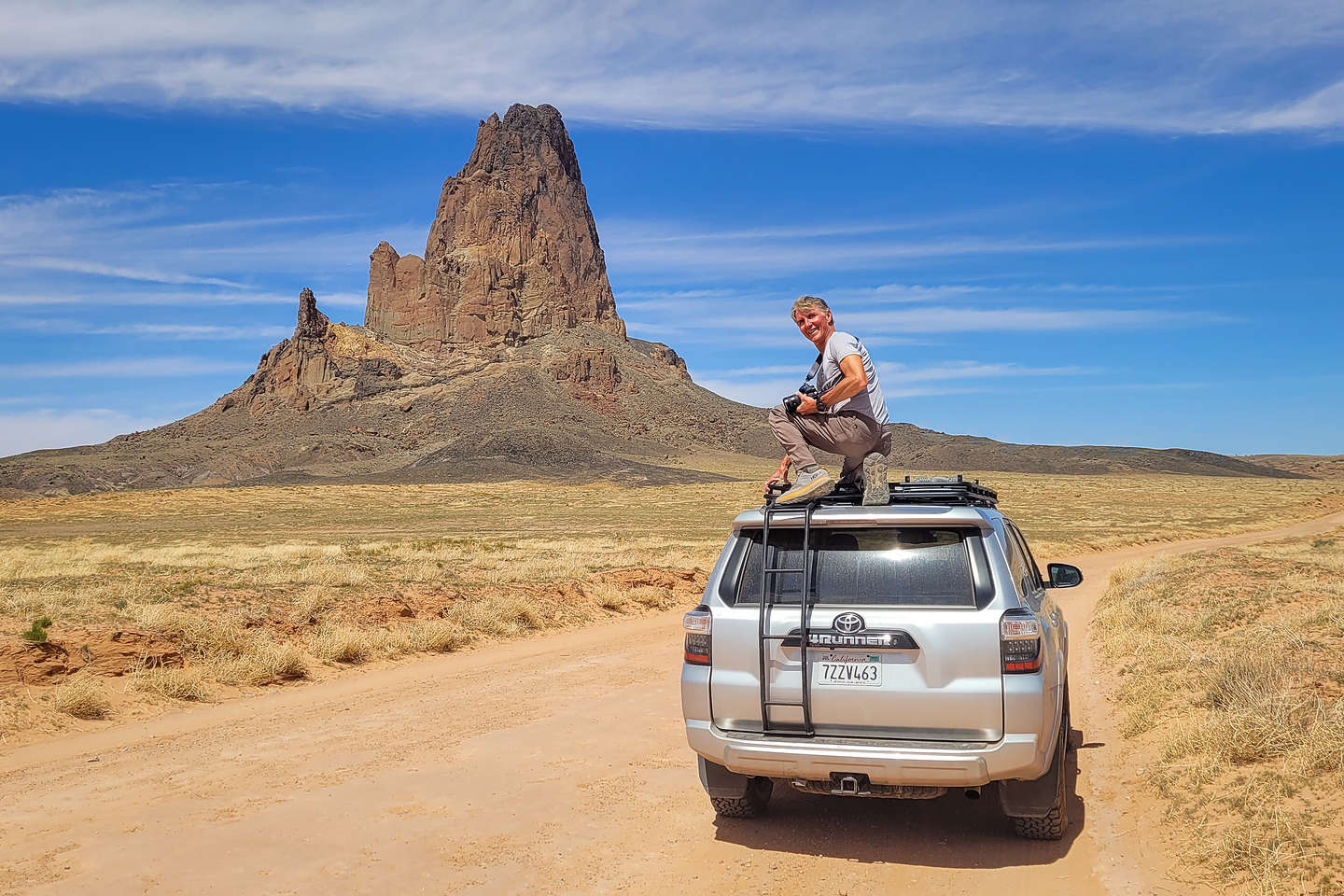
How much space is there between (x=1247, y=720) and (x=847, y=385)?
11.8ft

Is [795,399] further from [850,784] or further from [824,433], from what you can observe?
[850,784]

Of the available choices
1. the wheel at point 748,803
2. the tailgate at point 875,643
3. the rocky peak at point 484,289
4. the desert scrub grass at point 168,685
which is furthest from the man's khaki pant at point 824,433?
the rocky peak at point 484,289

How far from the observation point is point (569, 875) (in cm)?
529

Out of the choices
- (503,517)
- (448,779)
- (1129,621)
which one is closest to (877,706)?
(448,779)

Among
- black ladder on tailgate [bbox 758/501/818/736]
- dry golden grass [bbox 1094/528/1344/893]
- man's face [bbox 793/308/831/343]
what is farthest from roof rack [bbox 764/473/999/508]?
dry golden grass [bbox 1094/528/1344/893]

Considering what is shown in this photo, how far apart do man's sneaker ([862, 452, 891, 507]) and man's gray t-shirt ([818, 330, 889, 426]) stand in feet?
1.59

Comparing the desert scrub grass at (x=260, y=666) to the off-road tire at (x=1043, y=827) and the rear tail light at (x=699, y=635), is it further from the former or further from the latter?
the off-road tire at (x=1043, y=827)

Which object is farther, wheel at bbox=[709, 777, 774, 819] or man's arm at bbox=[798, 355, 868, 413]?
man's arm at bbox=[798, 355, 868, 413]

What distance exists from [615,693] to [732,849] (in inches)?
195

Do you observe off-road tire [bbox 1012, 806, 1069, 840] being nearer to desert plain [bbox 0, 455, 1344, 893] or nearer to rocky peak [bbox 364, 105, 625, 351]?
desert plain [bbox 0, 455, 1344, 893]

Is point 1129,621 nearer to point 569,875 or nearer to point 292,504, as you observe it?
point 569,875

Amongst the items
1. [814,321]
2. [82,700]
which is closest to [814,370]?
[814,321]

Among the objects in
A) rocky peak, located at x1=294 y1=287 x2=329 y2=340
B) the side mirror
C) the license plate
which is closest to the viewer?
the license plate

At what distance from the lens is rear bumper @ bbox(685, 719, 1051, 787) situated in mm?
4938
